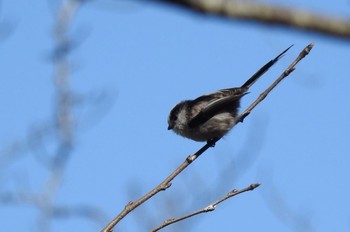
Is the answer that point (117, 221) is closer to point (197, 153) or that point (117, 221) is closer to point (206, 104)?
point (197, 153)

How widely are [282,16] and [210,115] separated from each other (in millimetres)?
3006

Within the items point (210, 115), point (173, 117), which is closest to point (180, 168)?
point (210, 115)

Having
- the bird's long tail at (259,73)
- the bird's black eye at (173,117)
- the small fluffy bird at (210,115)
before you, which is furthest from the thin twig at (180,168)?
the bird's black eye at (173,117)

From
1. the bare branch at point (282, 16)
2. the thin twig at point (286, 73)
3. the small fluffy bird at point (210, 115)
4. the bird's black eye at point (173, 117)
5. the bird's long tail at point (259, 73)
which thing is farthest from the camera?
the bird's black eye at point (173, 117)

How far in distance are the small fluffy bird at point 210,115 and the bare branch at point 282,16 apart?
2.62 m

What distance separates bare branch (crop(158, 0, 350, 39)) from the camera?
50.8 inches

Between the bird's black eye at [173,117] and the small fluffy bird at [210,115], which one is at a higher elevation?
the bird's black eye at [173,117]

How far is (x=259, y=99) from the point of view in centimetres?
280

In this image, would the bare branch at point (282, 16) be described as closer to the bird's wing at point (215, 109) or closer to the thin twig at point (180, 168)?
the thin twig at point (180, 168)

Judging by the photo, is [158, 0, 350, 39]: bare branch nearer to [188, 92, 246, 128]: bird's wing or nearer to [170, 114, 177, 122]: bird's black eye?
[188, 92, 246, 128]: bird's wing

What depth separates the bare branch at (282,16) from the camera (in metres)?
1.29

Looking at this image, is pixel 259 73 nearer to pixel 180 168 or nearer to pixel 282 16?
pixel 180 168

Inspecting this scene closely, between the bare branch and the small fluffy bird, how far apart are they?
2620mm

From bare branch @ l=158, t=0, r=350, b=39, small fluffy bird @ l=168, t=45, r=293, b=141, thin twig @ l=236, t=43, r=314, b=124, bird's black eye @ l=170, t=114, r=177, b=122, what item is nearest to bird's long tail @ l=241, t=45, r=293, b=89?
small fluffy bird @ l=168, t=45, r=293, b=141
